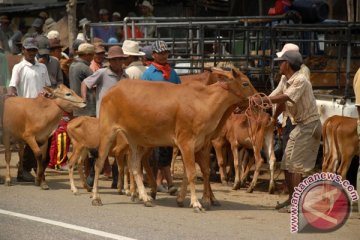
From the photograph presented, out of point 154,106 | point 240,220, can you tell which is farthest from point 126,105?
point 240,220

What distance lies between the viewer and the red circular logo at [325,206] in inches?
455

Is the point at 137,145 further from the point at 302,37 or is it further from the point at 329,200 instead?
the point at 302,37

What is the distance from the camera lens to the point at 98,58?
16219 millimetres

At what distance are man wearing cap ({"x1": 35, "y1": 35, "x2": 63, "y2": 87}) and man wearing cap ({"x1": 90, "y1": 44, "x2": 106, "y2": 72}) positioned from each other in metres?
0.63

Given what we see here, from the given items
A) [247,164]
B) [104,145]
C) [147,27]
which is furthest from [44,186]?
[147,27]

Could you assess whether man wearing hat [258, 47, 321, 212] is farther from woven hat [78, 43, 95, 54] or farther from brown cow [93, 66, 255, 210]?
woven hat [78, 43, 95, 54]

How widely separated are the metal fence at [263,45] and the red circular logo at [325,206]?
2.92 m

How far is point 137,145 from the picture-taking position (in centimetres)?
1332

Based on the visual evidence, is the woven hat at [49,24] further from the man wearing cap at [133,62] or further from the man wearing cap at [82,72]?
the man wearing cap at [133,62]

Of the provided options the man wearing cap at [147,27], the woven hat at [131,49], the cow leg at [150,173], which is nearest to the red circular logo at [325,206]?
the cow leg at [150,173]

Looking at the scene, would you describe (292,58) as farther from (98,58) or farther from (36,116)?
(98,58)

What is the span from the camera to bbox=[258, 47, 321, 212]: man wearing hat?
40.0 feet

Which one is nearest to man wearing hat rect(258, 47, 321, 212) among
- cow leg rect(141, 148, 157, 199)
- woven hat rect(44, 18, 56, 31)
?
cow leg rect(141, 148, 157, 199)

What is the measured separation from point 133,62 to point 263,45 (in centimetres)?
238
